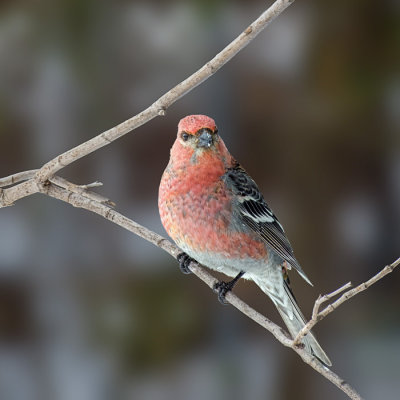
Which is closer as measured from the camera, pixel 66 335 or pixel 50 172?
pixel 50 172

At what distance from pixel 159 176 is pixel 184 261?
0.79m

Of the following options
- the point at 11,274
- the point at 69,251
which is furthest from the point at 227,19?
the point at 11,274

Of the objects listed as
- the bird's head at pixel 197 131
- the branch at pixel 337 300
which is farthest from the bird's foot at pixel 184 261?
the branch at pixel 337 300

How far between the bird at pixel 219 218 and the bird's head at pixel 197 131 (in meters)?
0.03

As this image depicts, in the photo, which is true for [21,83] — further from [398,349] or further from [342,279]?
[398,349]

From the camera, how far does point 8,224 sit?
2.05 metres

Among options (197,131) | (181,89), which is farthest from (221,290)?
(181,89)

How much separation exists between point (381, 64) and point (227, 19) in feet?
1.71

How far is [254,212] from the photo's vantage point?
126cm

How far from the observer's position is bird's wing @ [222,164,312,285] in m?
1.22

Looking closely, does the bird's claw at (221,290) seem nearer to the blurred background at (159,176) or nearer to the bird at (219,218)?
the bird at (219,218)

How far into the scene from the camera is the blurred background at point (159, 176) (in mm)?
1991

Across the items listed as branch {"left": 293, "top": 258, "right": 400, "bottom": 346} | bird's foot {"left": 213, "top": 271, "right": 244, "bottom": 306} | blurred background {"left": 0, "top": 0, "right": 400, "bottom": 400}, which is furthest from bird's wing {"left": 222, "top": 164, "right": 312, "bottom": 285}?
blurred background {"left": 0, "top": 0, "right": 400, "bottom": 400}

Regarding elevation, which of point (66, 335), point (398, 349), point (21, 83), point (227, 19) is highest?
point (21, 83)
